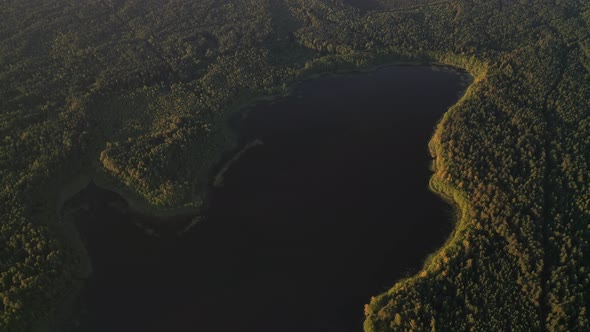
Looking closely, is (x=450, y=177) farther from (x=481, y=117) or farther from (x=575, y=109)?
(x=575, y=109)

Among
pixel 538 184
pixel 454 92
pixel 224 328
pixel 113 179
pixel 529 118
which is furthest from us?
pixel 454 92

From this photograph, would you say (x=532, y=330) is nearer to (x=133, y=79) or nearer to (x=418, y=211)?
(x=418, y=211)

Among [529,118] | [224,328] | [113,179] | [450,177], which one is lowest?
[224,328]

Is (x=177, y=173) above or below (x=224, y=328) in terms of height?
above

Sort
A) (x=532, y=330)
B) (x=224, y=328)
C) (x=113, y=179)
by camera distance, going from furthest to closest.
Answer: (x=113, y=179), (x=224, y=328), (x=532, y=330)

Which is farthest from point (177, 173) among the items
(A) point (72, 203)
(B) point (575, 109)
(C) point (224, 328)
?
(B) point (575, 109)

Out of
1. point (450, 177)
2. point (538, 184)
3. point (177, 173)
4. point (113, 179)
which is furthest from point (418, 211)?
point (113, 179)

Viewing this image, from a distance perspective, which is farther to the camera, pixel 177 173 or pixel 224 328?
pixel 177 173
